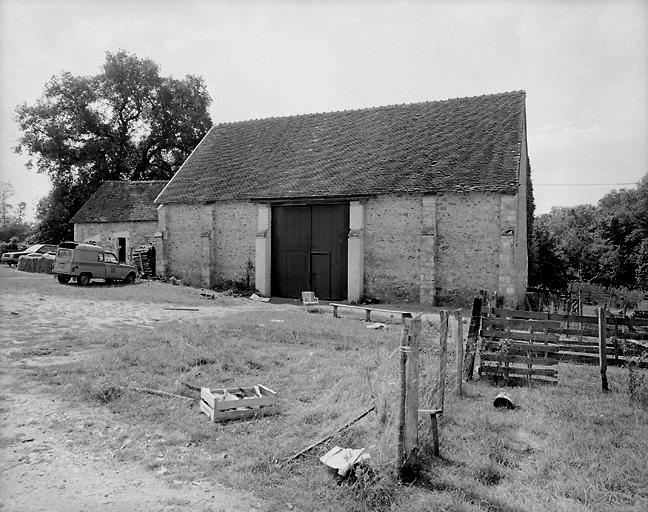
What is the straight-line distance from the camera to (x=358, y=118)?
23266 millimetres

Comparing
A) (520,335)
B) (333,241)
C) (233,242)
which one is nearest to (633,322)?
(520,335)

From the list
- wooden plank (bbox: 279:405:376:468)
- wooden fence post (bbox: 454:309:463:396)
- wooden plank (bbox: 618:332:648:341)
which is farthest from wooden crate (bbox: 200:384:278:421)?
wooden plank (bbox: 618:332:648:341)

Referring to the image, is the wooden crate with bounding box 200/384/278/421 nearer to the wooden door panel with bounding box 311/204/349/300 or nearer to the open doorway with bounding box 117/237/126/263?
the wooden door panel with bounding box 311/204/349/300

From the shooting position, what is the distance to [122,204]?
29.6 m

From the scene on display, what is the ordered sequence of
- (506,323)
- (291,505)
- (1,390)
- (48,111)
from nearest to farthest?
(291,505), (1,390), (506,323), (48,111)

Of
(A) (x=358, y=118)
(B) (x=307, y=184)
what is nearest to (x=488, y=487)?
(B) (x=307, y=184)

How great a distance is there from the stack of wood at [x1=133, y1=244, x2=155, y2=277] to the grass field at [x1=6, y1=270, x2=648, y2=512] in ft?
53.7

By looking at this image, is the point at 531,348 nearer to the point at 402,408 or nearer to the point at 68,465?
the point at 402,408

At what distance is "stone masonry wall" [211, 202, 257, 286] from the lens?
70.7ft

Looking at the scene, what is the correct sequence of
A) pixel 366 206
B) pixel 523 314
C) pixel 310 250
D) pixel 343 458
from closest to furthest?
pixel 343 458
pixel 523 314
pixel 366 206
pixel 310 250

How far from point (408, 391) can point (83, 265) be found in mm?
19629

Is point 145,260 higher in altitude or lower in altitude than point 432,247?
lower

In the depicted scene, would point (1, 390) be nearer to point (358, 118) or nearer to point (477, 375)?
point (477, 375)

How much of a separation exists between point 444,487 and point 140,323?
9.91 meters
